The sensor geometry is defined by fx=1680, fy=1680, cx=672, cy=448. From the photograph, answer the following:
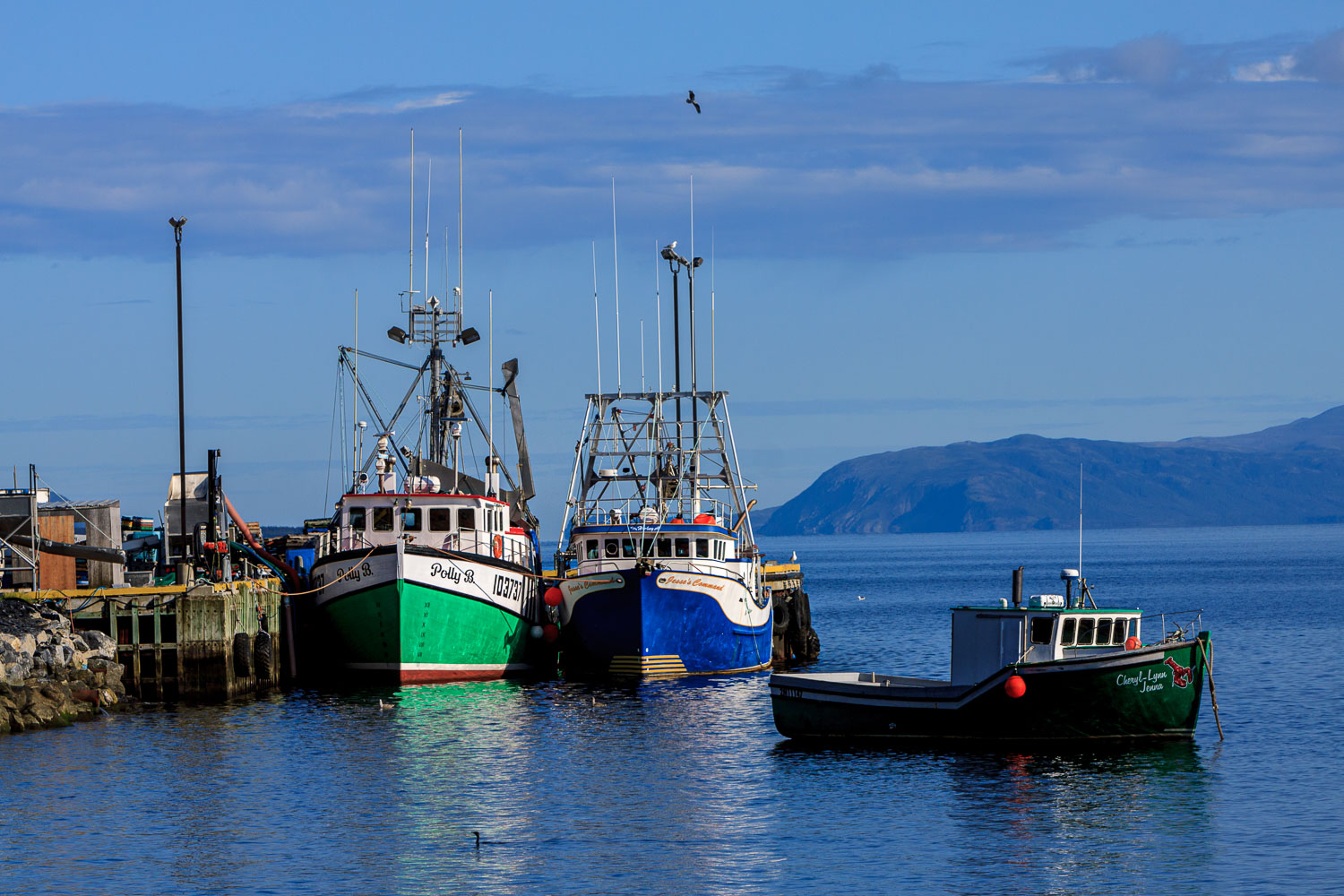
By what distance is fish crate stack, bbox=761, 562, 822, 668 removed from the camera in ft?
190

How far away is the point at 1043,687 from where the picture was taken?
35.6m

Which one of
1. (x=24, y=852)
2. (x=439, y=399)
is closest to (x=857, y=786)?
(x=24, y=852)

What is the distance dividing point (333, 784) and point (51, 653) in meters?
12.0

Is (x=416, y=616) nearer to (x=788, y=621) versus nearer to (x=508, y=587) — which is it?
(x=508, y=587)

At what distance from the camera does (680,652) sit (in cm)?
4984

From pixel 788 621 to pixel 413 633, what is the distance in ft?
51.6

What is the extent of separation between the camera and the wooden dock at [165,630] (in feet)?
147

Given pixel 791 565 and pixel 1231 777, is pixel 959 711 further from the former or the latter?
pixel 791 565

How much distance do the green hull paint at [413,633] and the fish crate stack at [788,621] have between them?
11.5 m

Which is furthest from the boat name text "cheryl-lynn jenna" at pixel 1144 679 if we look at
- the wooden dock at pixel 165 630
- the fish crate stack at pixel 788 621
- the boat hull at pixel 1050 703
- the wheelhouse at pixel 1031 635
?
the wooden dock at pixel 165 630

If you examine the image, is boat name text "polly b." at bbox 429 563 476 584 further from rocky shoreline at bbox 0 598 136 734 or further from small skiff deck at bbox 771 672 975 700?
small skiff deck at bbox 771 672 975 700

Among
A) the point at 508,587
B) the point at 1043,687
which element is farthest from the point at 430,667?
the point at 1043,687

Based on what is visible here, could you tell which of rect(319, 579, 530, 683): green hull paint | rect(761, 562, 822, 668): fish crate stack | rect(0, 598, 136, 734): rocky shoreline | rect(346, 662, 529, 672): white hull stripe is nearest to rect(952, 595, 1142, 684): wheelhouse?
rect(319, 579, 530, 683): green hull paint

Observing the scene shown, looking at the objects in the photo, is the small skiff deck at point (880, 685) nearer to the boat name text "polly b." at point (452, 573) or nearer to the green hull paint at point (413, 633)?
the boat name text "polly b." at point (452, 573)
